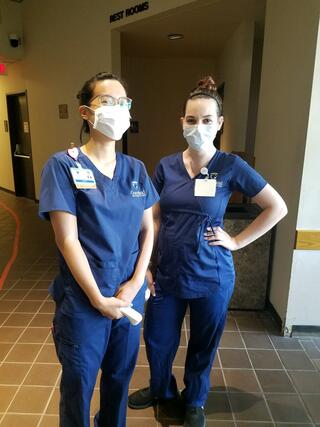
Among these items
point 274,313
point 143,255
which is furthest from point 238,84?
point 143,255

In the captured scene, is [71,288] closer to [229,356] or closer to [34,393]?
[34,393]

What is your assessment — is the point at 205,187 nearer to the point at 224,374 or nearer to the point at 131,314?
the point at 131,314

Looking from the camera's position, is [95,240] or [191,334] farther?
[191,334]

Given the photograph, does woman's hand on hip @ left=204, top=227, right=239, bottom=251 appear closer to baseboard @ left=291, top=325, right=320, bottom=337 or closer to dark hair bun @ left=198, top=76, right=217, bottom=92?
dark hair bun @ left=198, top=76, right=217, bottom=92

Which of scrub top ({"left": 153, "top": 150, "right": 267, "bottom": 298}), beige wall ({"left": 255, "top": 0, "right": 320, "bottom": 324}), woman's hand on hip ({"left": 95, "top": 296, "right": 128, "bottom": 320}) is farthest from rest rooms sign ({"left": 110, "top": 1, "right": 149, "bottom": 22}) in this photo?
woman's hand on hip ({"left": 95, "top": 296, "right": 128, "bottom": 320})

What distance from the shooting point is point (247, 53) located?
3.87 meters

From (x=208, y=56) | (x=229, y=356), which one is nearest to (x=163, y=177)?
(x=229, y=356)

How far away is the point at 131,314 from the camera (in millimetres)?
1192

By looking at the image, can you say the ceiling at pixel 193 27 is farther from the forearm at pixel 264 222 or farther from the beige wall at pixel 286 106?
the forearm at pixel 264 222

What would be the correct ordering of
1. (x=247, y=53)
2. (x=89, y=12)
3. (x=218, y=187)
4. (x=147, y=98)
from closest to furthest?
(x=218, y=187) < (x=247, y=53) < (x=89, y=12) < (x=147, y=98)

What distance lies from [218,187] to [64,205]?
2.22ft

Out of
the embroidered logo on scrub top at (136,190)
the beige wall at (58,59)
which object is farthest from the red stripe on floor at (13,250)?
the embroidered logo on scrub top at (136,190)

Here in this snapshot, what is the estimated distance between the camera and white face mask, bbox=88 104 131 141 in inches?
46.6

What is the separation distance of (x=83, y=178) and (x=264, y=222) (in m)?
0.88
